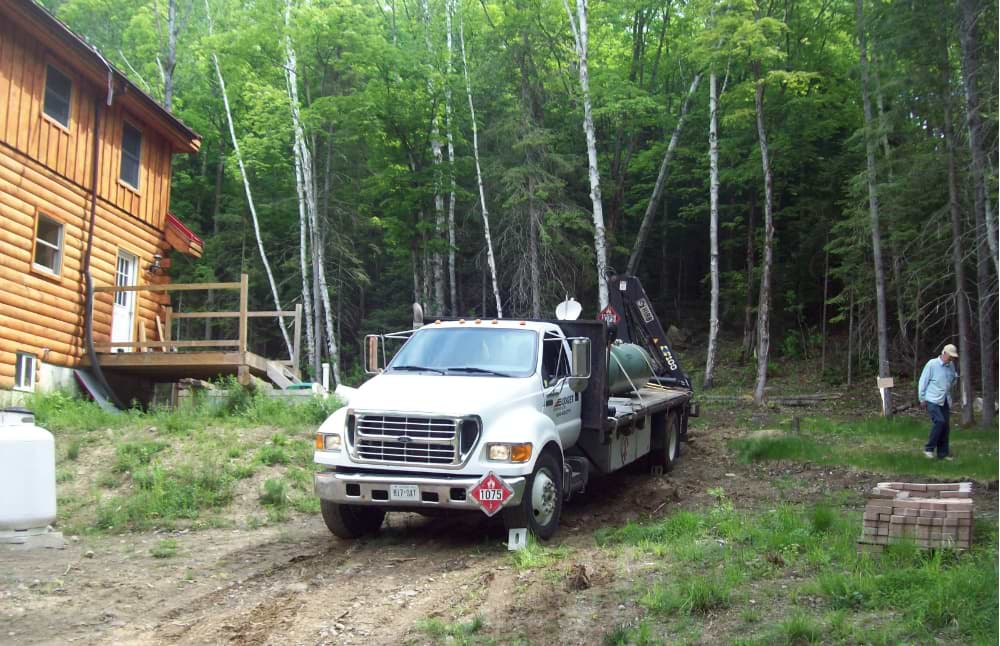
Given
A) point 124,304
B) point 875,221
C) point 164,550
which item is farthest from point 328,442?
point 875,221

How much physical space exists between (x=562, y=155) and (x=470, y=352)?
A: 76.2 feet

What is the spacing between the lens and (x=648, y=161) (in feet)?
109

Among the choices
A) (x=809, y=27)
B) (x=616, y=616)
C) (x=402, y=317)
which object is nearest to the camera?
(x=616, y=616)

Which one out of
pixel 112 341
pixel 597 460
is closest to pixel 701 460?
pixel 597 460

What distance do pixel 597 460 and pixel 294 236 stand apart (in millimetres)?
28764

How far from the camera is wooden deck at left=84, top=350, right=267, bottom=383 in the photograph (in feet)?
59.8

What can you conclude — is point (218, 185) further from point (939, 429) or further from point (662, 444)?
point (939, 429)

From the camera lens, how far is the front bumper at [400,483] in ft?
29.2

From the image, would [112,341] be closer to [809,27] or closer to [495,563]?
[495,563]

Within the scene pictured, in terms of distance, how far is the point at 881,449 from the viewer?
1628 cm

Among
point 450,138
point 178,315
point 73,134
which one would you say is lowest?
point 178,315

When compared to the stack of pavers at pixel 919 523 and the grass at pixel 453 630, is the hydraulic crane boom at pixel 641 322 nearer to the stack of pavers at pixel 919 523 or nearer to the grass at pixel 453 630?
the stack of pavers at pixel 919 523

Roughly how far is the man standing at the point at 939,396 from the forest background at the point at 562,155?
306 inches

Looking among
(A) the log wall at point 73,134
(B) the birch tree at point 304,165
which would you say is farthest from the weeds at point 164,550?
(B) the birch tree at point 304,165
